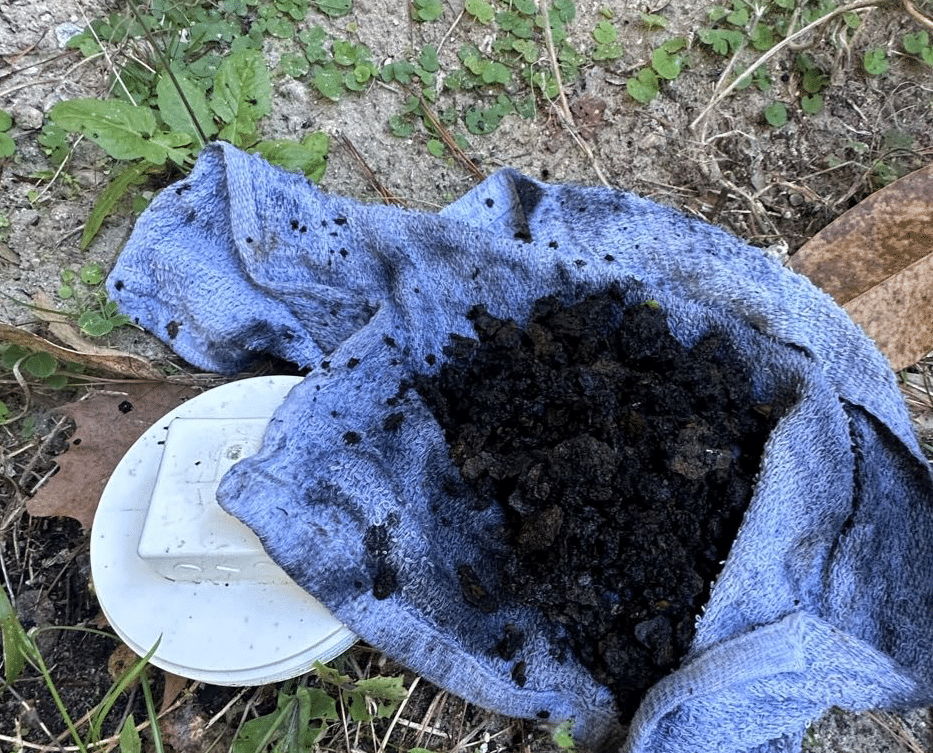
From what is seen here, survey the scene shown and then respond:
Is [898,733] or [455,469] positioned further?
[455,469]

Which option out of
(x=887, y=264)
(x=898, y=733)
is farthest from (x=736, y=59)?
(x=898, y=733)

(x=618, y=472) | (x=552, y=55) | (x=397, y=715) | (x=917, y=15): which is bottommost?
(x=397, y=715)

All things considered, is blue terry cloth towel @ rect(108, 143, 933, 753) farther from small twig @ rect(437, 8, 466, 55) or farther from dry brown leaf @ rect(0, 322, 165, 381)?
small twig @ rect(437, 8, 466, 55)

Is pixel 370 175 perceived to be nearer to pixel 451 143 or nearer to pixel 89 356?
pixel 451 143

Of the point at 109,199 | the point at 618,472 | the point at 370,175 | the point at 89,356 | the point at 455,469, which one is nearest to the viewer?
the point at 618,472

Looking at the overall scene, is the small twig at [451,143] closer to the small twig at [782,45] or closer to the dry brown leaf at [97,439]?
the small twig at [782,45]

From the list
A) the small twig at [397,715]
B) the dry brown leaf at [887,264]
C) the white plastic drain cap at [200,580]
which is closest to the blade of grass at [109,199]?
the white plastic drain cap at [200,580]

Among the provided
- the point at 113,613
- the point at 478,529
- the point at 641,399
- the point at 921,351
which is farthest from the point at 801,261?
the point at 113,613
